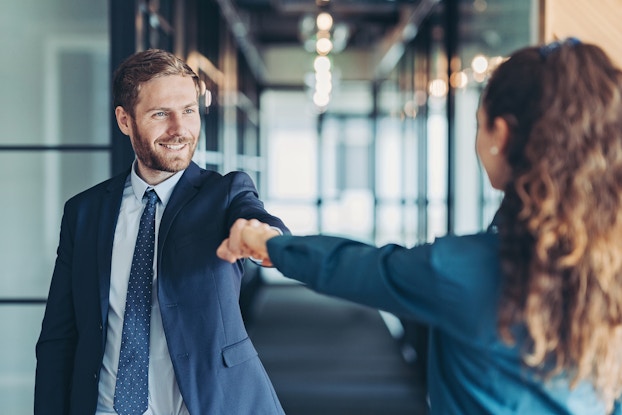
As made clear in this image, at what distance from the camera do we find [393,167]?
11.4 m

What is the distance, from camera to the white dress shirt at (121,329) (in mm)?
1657

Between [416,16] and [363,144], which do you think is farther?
[363,144]

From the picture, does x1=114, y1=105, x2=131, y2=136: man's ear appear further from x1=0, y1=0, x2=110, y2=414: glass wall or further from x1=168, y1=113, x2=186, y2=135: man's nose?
x1=0, y1=0, x2=110, y2=414: glass wall

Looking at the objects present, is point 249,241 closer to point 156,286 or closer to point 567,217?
point 156,286

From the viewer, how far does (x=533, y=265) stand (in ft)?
3.45

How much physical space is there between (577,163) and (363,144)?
12.4 m

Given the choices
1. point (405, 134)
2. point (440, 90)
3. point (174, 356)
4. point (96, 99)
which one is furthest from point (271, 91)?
point (174, 356)

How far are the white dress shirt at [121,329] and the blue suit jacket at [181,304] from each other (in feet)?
0.10

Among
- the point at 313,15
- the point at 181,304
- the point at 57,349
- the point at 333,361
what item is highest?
the point at 313,15

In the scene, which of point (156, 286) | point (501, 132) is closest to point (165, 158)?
point (156, 286)

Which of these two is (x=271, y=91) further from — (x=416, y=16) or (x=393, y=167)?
(x=416, y=16)

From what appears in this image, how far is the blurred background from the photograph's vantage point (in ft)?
10.3

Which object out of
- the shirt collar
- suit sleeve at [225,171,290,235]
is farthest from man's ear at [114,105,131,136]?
suit sleeve at [225,171,290,235]

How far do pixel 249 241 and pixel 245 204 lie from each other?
Result: 29cm
